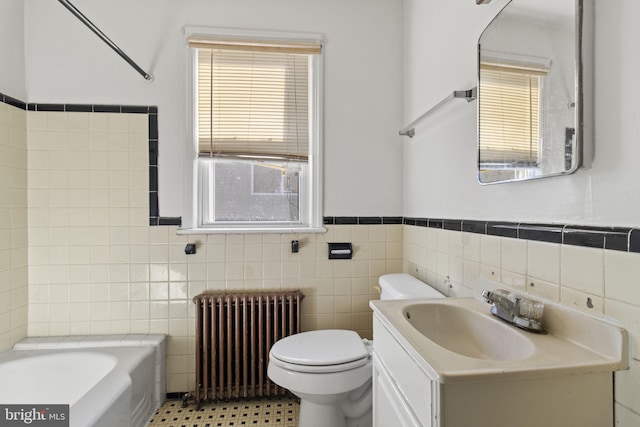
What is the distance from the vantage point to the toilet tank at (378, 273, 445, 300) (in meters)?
1.37

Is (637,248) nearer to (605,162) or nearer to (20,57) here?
(605,162)

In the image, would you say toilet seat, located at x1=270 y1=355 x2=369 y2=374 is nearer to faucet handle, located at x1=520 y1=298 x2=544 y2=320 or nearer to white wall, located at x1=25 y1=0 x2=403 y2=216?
faucet handle, located at x1=520 y1=298 x2=544 y2=320

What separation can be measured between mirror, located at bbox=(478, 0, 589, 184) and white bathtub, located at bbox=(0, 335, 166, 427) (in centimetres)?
182

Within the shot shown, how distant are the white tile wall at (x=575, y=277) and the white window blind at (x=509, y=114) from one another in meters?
0.29

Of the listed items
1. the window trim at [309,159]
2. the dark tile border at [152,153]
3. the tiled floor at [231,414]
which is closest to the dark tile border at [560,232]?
the window trim at [309,159]

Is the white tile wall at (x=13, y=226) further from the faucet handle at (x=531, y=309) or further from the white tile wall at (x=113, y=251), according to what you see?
the faucet handle at (x=531, y=309)

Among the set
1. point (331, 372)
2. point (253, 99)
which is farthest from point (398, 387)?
point (253, 99)

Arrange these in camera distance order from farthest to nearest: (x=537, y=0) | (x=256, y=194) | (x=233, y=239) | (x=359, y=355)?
(x=256, y=194) → (x=233, y=239) → (x=359, y=355) → (x=537, y=0)

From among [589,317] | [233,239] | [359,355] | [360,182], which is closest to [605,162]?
[589,317]

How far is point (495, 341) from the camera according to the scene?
0.89 meters

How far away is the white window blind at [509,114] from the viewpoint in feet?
3.03

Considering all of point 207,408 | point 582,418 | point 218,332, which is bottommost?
point 207,408

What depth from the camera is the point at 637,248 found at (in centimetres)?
64

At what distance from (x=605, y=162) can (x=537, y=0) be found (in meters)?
0.56
